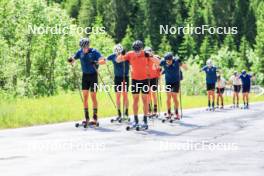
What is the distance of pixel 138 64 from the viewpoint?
622 inches

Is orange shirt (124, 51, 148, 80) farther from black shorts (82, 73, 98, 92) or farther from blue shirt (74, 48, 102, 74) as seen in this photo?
black shorts (82, 73, 98, 92)

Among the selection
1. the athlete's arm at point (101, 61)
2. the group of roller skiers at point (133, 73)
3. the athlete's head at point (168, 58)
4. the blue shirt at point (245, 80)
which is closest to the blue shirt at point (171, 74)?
the group of roller skiers at point (133, 73)

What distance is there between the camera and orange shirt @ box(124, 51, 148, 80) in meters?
15.7

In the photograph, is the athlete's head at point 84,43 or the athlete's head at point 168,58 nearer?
the athlete's head at point 84,43

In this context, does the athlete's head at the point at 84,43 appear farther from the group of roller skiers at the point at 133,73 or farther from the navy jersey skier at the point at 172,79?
the navy jersey skier at the point at 172,79

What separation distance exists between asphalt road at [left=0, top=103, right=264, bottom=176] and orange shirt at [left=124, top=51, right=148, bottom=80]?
133 centimetres

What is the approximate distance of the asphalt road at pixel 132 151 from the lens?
9047mm

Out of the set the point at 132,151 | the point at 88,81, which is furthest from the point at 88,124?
the point at 132,151

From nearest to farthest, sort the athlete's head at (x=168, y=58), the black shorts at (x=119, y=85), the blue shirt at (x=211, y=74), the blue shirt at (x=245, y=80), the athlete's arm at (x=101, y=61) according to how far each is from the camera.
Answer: the athlete's arm at (x=101, y=61) < the black shorts at (x=119, y=85) < the athlete's head at (x=168, y=58) < the blue shirt at (x=211, y=74) < the blue shirt at (x=245, y=80)

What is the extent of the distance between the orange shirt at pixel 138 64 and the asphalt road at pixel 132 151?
1329mm

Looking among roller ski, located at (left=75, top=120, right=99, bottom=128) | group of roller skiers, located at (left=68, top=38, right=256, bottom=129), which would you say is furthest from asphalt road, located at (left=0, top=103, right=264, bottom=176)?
group of roller skiers, located at (left=68, top=38, right=256, bottom=129)

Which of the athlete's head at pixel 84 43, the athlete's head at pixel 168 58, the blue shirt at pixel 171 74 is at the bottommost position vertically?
the blue shirt at pixel 171 74

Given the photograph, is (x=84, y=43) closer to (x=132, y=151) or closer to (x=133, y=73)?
(x=133, y=73)

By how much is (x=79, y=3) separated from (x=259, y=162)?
14409 cm
